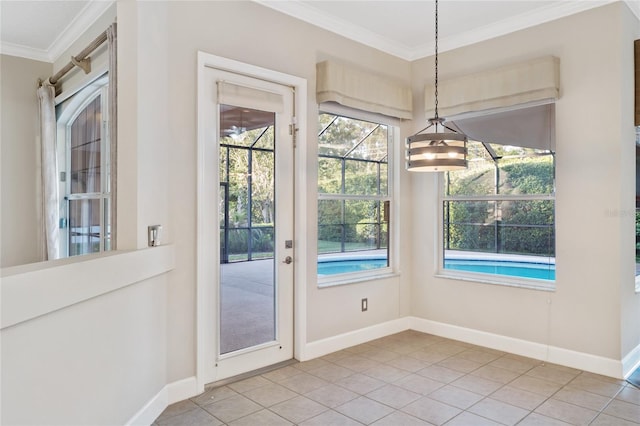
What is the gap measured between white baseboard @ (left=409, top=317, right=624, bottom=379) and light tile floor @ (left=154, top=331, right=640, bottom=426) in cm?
8

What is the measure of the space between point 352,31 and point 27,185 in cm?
372

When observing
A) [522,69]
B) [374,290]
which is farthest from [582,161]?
[374,290]

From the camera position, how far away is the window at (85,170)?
11.3 feet

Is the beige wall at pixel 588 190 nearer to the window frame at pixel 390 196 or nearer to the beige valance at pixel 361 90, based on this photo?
the beige valance at pixel 361 90

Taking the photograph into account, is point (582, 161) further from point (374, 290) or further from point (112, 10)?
point (112, 10)

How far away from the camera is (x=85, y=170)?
13.3 feet

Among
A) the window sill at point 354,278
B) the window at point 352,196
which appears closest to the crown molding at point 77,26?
the window at point 352,196

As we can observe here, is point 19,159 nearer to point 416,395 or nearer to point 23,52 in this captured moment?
point 23,52

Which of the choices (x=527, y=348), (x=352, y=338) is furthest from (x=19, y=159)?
(x=527, y=348)

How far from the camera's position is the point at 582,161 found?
3.38m

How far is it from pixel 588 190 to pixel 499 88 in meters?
1.14

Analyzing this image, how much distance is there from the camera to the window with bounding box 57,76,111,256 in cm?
345

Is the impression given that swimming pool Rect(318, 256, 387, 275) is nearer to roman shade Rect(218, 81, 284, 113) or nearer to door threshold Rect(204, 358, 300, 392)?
door threshold Rect(204, 358, 300, 392)

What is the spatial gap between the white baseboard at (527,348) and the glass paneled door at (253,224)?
1.60 m
